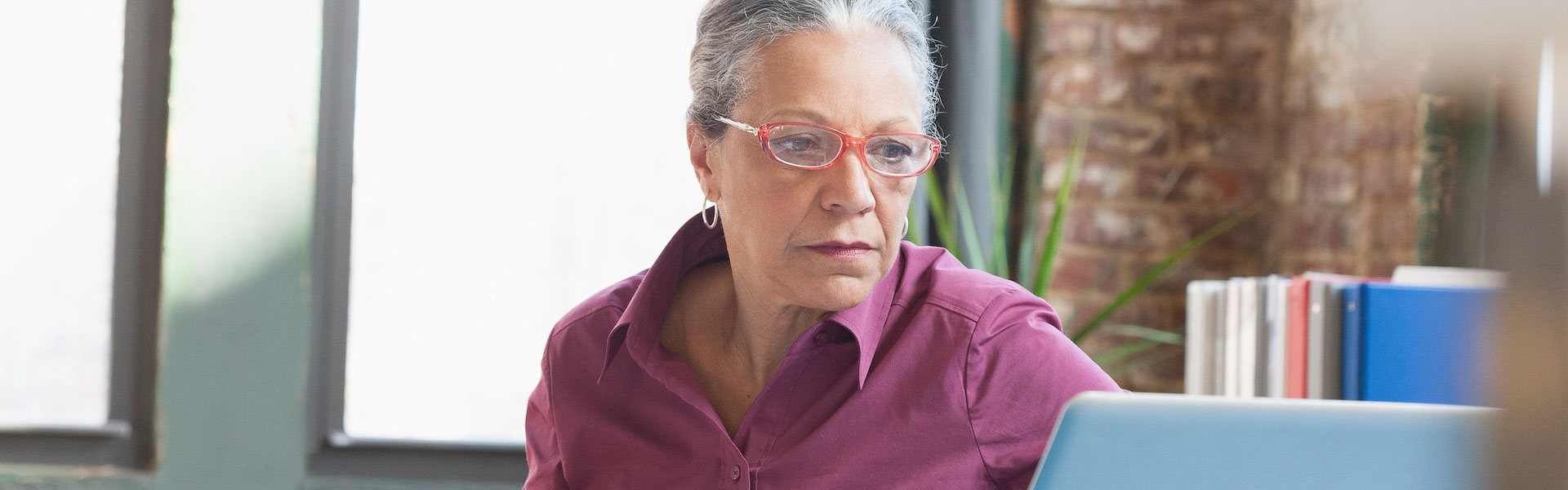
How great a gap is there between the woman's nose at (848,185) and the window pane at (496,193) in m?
1.29

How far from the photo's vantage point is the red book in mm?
1673

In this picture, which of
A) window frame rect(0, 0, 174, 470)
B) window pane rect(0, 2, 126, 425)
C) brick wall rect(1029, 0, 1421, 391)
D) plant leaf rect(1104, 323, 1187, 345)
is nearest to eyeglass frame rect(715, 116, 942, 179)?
plant leaf rect(1104, 323, 1187, 345)

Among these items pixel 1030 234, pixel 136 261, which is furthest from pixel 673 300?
pixel 136 261

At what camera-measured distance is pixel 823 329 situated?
1.21 meters

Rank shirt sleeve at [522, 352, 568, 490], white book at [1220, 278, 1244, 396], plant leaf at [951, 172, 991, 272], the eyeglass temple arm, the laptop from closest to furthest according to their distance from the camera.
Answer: the laptop, the eyeglass temple arm, shirt sleeve at [522, 352, 568, 490], white book at [1220, 278, 1244, 396], plant leaf at [951, 172, 991, 272]

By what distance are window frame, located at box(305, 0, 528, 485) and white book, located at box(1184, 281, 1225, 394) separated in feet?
4.41

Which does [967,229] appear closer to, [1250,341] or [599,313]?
[1250,341]

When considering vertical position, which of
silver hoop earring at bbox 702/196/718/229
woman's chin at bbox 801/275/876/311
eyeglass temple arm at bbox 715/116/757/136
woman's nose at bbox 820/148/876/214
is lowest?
woman's chin at bbox 801/275/876/311

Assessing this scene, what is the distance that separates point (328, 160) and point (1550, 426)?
8.04ft

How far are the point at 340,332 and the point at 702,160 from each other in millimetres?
1361

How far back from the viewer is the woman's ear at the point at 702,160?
1.35 meters

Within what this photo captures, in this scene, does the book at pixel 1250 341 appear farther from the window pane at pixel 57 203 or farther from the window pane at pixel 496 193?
the window pane at pixel 57 203

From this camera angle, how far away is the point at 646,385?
1.30 meters

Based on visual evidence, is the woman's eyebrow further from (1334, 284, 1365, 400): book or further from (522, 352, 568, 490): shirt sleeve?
(1334, 284, 1365, 400): book
